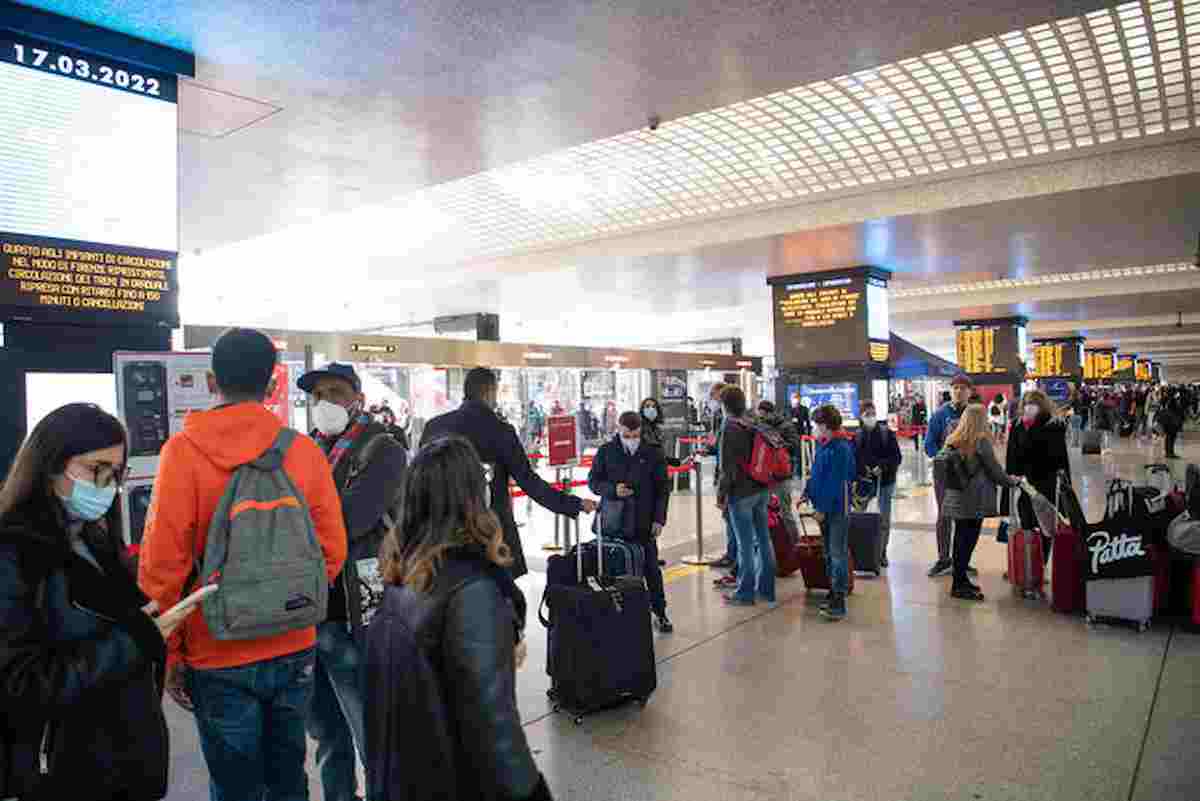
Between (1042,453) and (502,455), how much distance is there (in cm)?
519

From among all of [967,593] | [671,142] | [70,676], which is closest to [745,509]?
[967,593]

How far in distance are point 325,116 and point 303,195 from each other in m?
2.83

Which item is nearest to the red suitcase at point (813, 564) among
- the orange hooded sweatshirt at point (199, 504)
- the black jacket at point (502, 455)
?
the black jacket at point (502, 455)

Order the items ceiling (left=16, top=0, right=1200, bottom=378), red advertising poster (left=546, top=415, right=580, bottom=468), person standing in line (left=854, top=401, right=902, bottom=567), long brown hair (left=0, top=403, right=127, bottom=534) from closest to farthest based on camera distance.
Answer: long brown hair (left=0, top=403, right=127, bottom=534)
ceiling (left=16, top=0, right=1200, bottom=378)
person standing in line (left=854, top=401, right=902, bottom=567)
red advertising poster (left=546, top=415, right=580, bottom=468)

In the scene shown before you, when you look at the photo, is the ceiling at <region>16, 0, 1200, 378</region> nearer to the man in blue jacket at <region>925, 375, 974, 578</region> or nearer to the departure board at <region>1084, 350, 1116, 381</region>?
the man in blue jacket at <region>925, 375, 974, 578</region>

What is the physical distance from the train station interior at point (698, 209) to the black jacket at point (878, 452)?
0.98 meters

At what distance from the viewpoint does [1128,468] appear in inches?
694

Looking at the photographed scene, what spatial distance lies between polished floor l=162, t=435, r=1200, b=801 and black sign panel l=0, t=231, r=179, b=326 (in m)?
2.36

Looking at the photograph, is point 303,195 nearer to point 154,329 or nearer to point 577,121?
point 577,121

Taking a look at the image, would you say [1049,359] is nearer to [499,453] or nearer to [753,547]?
[753,547]

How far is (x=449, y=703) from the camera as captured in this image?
6.14 feet

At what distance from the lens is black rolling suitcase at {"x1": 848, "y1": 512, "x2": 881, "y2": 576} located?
309 inches

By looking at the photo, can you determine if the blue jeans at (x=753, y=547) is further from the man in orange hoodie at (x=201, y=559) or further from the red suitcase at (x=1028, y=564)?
the man in orange hoodie at (x=201, y=559)

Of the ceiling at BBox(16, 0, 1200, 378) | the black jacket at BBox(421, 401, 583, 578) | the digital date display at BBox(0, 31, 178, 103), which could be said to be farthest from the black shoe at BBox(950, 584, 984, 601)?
the digital date display at BBox(0, 31, 178, 103)
